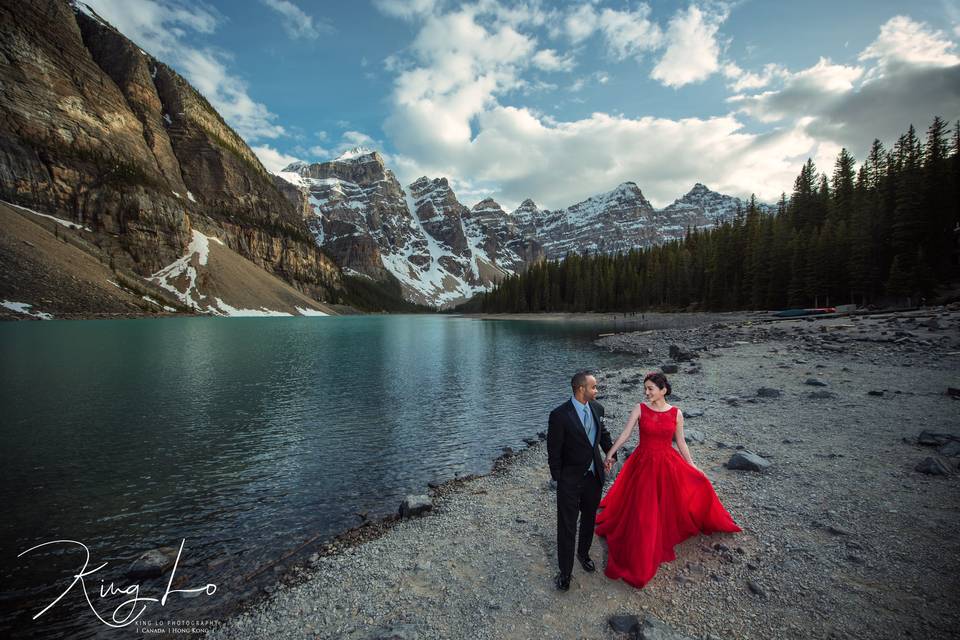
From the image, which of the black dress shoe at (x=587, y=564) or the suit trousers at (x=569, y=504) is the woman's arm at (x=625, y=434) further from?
the black dress shoe at (x=587, y=564)

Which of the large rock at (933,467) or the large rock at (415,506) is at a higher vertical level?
the large rock at (933,467)

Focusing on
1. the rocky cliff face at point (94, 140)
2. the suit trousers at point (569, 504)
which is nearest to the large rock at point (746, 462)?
the suit trousers at point (569, 504)

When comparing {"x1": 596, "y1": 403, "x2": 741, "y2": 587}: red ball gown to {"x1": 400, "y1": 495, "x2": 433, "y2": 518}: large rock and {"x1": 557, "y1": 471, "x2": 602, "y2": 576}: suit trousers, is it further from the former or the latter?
{"x1": 400, "y1": 495, "x2": 433, "y2": 518}: large rock

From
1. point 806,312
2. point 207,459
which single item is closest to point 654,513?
point 207,459

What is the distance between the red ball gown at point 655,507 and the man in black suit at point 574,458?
0.73m

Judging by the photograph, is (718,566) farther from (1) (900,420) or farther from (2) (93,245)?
(2) (93,245)

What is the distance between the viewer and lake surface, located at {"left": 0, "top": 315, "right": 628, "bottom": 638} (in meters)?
7.30

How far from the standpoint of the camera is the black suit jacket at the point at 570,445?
5449 millimetres

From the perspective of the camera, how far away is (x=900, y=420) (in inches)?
468

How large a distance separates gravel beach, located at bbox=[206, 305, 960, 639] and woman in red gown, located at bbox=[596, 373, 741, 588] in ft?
1.03

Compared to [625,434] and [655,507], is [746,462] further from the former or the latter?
[625,434]

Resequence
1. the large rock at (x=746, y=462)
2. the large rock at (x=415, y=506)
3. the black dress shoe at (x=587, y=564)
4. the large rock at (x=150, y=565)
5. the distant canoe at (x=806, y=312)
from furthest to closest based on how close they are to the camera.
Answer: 1. the distant canoe at (x=806, y=312)
2. the large rock at (x=746, y=462)
3. the large rock at (x=415, y=506)
4. the large rock at (x=150, y=565)
5. the black dress shoe at (x=587, y=564)

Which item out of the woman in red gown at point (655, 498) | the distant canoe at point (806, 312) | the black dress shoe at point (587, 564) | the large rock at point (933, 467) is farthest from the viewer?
the distant canoe at point (806, 312)

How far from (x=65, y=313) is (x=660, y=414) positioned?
110487 millimetres
